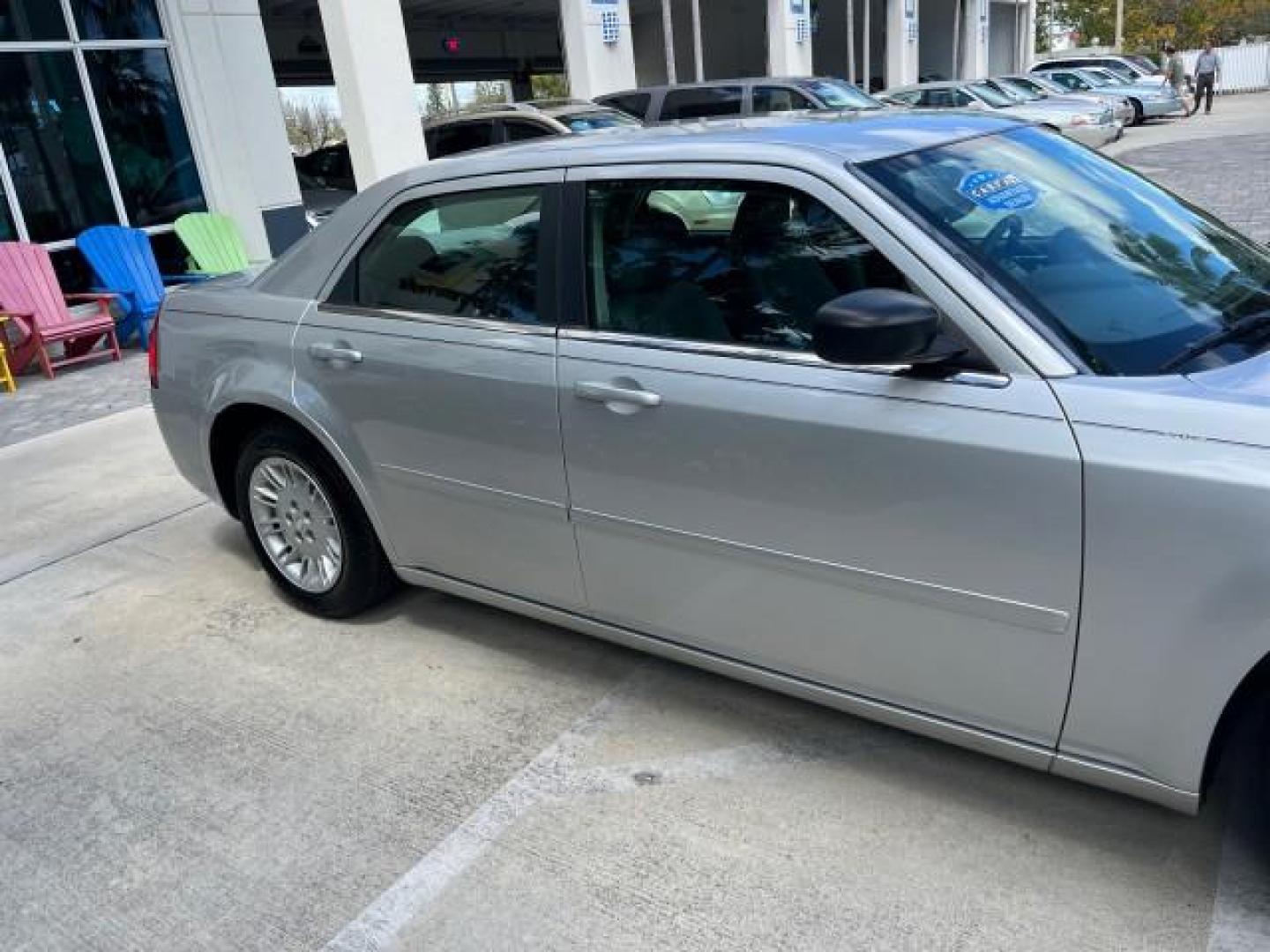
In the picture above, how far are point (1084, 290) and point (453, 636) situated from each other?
7.82 ft

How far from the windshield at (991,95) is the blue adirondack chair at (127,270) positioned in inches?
618

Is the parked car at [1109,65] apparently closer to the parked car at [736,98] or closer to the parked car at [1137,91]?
the parked car at [1137,91]

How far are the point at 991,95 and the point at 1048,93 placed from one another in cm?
371

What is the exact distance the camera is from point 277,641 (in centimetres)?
385

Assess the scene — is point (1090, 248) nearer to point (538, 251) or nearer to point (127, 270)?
point (538, 251)

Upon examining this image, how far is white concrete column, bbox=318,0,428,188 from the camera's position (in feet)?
36.3

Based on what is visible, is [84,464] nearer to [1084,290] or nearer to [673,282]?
[673,282]

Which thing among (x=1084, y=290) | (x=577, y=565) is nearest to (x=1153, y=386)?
(x=1084, y=290)

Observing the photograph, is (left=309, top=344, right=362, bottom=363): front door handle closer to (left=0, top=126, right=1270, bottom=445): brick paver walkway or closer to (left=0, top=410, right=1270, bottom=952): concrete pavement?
(left=0, top=410, right=1270, bottom=952): concrete pavement

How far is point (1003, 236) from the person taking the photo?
8.18 feet

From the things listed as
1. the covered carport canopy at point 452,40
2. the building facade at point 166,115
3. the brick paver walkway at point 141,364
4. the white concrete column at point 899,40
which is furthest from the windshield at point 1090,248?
the white concrete column at point 899,40

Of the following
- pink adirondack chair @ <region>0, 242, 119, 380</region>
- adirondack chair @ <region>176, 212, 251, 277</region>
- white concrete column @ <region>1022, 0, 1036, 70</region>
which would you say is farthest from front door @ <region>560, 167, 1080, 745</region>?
white concrete column @ <region>1022, 0, 1036, 70</region>

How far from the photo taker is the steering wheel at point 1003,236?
244 centimetres

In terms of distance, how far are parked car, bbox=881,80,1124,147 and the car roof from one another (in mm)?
16156
